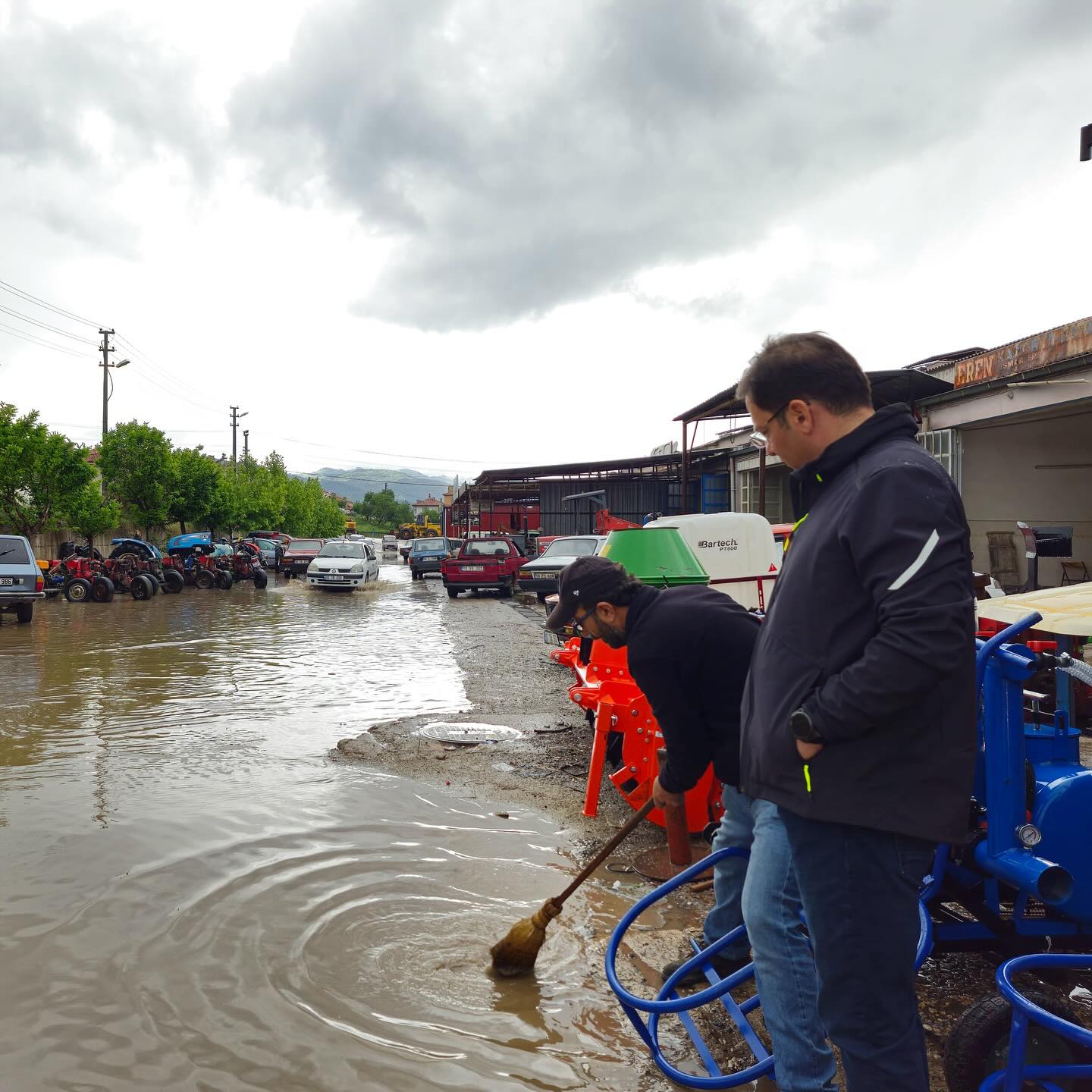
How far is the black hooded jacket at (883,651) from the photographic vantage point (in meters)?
1.83

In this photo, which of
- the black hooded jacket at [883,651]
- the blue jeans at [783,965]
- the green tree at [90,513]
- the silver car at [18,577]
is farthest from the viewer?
the green tree at [90,513]

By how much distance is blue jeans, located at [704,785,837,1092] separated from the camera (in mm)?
2379

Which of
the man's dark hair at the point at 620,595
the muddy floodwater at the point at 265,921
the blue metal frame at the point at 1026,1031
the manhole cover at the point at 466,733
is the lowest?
the muddy floodwater at the point at 265,921

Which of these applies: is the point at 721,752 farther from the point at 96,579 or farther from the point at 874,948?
the point at 96,579

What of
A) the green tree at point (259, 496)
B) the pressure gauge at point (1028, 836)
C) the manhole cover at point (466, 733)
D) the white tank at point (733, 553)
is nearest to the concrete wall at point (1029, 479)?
the white tank at point (733, 553)

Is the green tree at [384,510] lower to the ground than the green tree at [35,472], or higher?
higher

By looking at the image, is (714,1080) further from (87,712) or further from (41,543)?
(41,543)

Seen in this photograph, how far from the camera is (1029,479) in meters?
16.8

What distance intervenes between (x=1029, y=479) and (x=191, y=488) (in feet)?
92.0

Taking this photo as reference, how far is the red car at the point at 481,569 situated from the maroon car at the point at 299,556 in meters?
11.7

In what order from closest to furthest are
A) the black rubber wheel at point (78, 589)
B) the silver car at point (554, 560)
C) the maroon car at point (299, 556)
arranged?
the silver car at point (554, 560)
the black rubber wheel at point (78, 589)
the maroon car at point (299, 556)

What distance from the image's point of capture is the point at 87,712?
844cm

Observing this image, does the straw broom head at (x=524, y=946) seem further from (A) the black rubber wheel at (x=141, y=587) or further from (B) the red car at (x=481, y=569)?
(A) the black rubber wheel at (x=141, y=587)

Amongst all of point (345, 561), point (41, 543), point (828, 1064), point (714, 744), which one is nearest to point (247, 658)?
point (714, 744)
